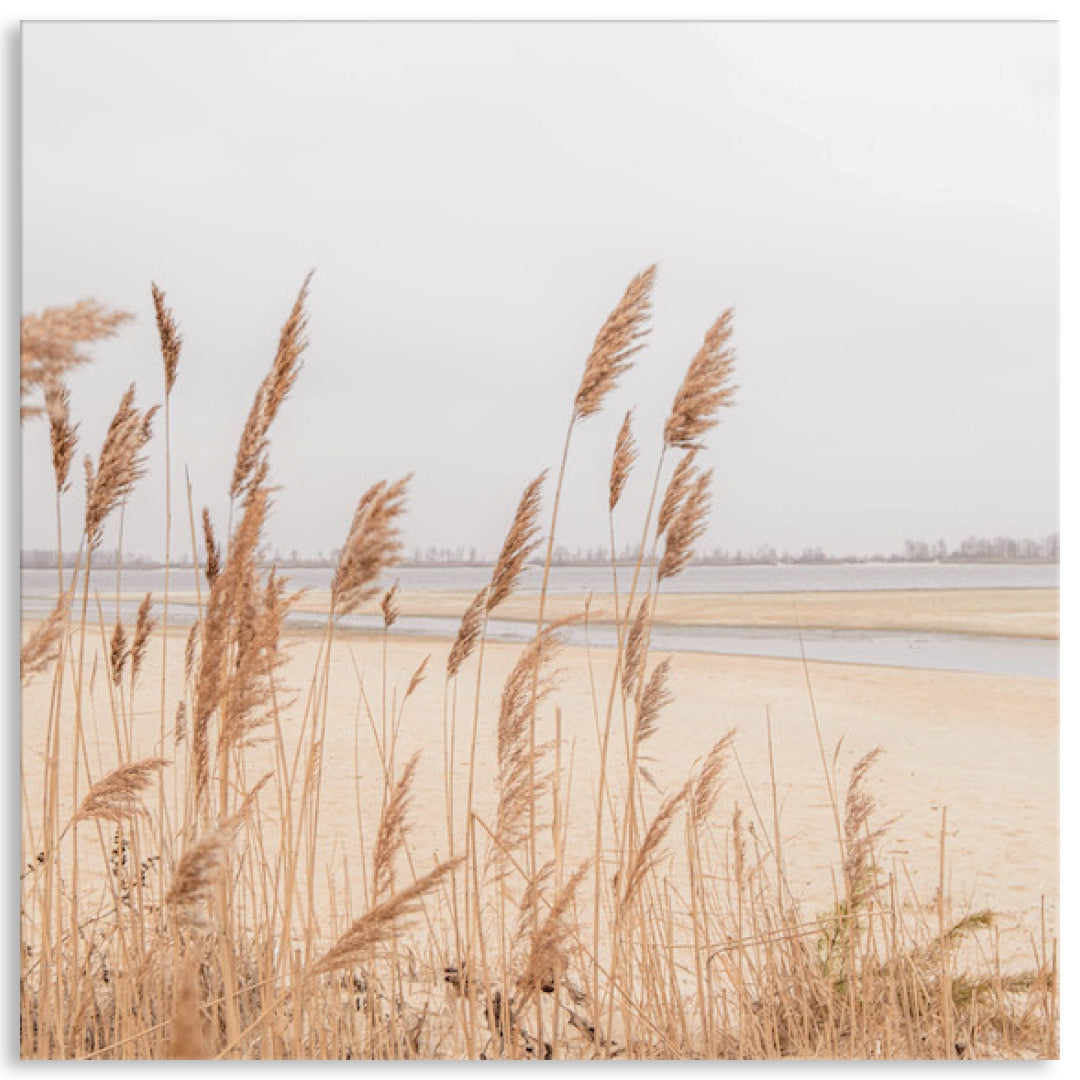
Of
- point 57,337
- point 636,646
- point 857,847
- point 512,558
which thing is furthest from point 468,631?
point 57,337

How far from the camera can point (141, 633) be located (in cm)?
231

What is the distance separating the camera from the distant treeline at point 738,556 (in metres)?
2.45

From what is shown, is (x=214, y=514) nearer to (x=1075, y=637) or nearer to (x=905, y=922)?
(x=905, y=922)

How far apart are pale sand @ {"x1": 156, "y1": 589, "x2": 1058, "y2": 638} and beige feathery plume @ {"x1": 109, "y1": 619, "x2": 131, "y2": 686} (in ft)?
0.31

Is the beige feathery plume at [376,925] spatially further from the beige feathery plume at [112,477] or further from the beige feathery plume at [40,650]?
the beige feathery plume at [112,477]

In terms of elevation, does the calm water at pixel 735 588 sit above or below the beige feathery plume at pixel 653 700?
above

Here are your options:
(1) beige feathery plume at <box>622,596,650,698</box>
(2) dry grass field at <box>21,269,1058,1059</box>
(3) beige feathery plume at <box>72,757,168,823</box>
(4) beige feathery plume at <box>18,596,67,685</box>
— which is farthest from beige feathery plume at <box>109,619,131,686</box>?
(1) beige feathery plume at <box>622,596,650,698</box>

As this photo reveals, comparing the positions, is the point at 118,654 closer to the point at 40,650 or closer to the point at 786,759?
the point at 40,650

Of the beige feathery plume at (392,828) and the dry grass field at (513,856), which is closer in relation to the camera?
the beige feathery plume at (392,828)

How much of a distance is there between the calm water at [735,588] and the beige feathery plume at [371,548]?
0.42 metres

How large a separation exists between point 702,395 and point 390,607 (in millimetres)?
806

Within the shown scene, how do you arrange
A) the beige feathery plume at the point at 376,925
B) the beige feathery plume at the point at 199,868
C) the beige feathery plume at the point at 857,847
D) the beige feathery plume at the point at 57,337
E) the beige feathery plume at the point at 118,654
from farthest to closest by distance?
the beige feathery plume at the point at 857,847, the beige feathery plume at the point at 118,654, the beige feathery plume at the point at 376,925, the beige feathery plume at the point at 199,868, the beige feathery plume at the point at 57,337

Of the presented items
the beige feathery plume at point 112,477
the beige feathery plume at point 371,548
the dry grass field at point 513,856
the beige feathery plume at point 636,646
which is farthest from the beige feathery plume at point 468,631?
the beige feathery plume at point 112,477

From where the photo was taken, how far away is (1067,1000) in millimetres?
2479
